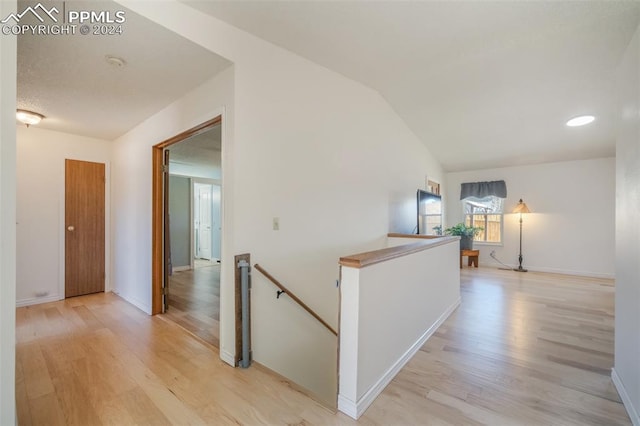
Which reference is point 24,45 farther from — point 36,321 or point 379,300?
point 379,300

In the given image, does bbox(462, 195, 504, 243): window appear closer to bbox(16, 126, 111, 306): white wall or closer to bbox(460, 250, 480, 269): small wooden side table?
bbox(460, 250, 480, 269): small wooden side table

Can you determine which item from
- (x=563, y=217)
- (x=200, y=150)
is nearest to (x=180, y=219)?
(x=200, y=150)

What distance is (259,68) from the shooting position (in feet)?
7.43

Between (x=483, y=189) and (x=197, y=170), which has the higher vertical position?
(x=197, y=170)

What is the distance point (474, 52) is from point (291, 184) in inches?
85.5

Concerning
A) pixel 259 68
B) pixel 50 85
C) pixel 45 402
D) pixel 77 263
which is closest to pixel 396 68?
pixel 259 68

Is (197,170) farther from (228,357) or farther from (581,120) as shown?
(581,120)

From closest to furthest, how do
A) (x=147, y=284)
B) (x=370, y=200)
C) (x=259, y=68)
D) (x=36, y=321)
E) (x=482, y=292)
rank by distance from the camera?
(x=259, y=68), (x=36, y=321), (x=147, y=284), (x=370, y=200), (x=482, y=292)

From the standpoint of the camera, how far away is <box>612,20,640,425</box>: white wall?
156 centimetres

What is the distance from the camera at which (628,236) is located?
1683mm

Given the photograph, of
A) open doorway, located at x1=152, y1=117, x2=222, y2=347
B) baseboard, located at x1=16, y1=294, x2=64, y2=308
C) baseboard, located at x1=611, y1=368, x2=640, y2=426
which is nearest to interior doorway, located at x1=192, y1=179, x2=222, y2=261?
open doorway, located at x1=152, y1=117, x2=222, y2=347

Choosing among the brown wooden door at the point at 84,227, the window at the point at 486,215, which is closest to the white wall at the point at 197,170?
the brown wooden door at the point at 84,227

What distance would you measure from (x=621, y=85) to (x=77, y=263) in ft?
19.7

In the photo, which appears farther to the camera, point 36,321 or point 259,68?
point 36,321
